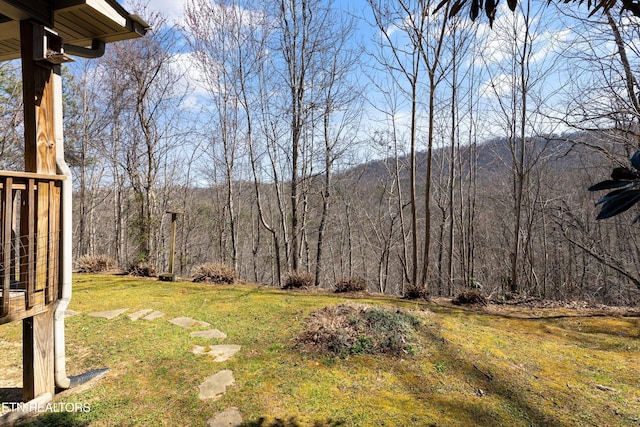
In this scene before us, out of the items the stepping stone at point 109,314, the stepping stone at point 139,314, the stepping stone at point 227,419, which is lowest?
the stepping stone at point 227,419

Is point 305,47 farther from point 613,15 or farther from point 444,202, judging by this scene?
point 444,202

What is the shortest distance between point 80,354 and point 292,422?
2.20m

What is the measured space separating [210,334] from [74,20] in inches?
125

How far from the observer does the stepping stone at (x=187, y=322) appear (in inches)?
134

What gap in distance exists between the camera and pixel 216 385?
7.51ft

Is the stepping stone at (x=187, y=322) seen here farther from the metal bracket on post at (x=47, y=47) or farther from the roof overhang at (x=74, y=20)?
the roof overhang at (x=74, y=20)

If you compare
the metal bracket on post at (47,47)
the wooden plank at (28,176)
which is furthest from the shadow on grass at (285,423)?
the metal bracket on post at (47,47)

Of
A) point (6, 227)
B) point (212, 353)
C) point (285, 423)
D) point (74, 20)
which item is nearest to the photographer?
point (6, 227)

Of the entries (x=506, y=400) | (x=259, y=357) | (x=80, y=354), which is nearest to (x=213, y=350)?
(x=259, y=357)

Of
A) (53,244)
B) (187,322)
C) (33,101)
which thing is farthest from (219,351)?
(33,101)

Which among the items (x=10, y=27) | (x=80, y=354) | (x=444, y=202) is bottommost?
(x=80, y=354)

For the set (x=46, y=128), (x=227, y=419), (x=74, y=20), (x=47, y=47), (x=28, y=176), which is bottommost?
(x=227, y=419)

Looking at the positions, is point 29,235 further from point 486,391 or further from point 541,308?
point 541,308

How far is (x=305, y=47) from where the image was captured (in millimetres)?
6969
